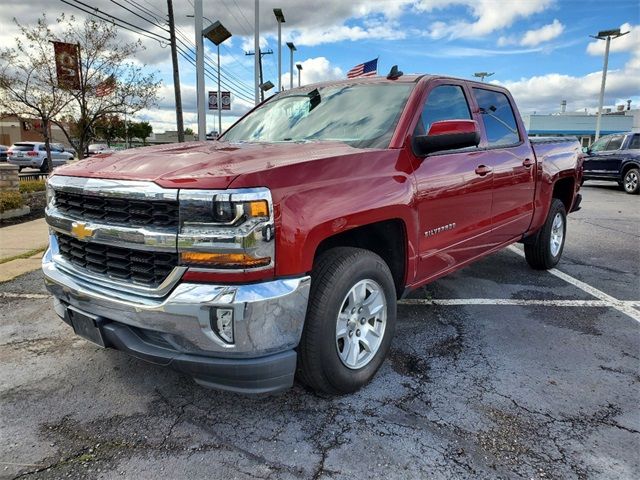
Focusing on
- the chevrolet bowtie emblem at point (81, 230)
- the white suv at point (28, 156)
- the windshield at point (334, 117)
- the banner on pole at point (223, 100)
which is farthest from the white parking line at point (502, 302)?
the white suv at point (28, 156)

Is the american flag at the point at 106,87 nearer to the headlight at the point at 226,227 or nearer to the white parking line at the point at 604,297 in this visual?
the white parking line at the point at 604,297

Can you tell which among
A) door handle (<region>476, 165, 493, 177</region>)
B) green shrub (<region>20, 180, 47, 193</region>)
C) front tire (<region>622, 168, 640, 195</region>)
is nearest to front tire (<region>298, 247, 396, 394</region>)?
door handle (<region>476, 165, 493, 177</region>)

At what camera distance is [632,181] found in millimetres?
15570

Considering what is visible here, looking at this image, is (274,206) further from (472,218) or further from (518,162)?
(518,162)

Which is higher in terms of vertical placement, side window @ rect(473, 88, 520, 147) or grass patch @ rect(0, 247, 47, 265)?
side window @ rect(473, 88, 520, 147)

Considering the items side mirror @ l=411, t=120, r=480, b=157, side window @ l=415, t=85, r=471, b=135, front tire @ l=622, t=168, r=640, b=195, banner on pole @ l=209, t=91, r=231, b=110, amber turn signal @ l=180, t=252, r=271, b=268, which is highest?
banner on pole @ l=209, t=91, r=231, b=110

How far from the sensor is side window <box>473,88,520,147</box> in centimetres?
450

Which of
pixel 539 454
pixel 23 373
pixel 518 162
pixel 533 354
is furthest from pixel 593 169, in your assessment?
pixel 23 373

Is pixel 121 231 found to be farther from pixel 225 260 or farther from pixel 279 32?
pixel 279 32

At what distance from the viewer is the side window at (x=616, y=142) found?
634 inches

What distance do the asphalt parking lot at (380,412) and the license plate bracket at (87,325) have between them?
0.47 m

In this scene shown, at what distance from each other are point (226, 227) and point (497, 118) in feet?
11.2

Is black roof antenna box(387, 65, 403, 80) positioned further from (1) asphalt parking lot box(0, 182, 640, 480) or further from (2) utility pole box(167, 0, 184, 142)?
(2) utility pole box(167, 0, 184, 142)

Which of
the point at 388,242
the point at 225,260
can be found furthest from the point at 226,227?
the point at 388,242
